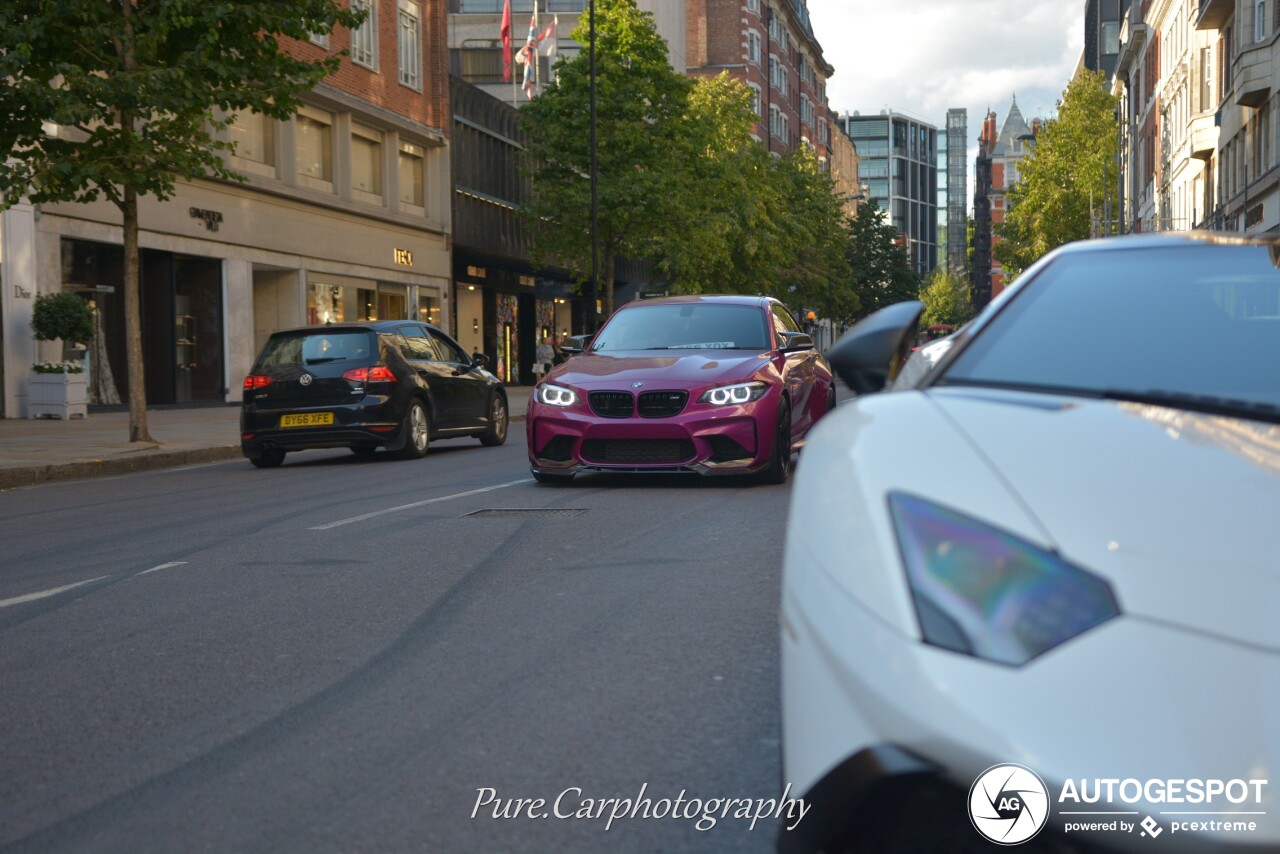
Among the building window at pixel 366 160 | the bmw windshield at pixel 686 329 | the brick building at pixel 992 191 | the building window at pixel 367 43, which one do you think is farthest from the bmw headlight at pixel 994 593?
the brick building at pixel 992 191

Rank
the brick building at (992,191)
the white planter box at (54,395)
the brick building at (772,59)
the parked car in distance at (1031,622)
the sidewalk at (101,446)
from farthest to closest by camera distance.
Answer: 1. the brick building at (992,191)
2. the brick building at (772,59)
3. the white planter box at (54,395)
4. the sidewalk at (101,446)
5. the parked car in distance at (1031,622)

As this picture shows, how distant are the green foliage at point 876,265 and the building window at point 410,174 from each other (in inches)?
2089

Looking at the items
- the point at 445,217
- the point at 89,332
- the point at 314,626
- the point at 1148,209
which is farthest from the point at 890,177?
the point at 314,626

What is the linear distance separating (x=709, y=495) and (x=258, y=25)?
969 centimetres

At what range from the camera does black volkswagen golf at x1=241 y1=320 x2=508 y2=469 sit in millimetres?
15141

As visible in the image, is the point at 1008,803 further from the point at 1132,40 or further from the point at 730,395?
the point at 1132,40

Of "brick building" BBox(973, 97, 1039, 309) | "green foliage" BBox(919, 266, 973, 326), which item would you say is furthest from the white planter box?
"brick building" BBox(973, 97, 1039, 309)

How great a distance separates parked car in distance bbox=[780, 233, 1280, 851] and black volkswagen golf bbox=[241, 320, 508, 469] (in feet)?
42.2

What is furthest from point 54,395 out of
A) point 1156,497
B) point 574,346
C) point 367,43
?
point 1156,497

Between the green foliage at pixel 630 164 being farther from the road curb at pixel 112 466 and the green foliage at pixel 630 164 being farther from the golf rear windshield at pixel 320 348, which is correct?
the golf rear windshield at pixel 320 348

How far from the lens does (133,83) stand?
15828 mm

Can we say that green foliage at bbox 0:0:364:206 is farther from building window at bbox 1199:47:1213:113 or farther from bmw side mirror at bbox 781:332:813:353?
building window at bbox 1199:47:1213:113

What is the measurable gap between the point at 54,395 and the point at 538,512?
16413 mm

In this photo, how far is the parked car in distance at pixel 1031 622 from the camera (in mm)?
1926
